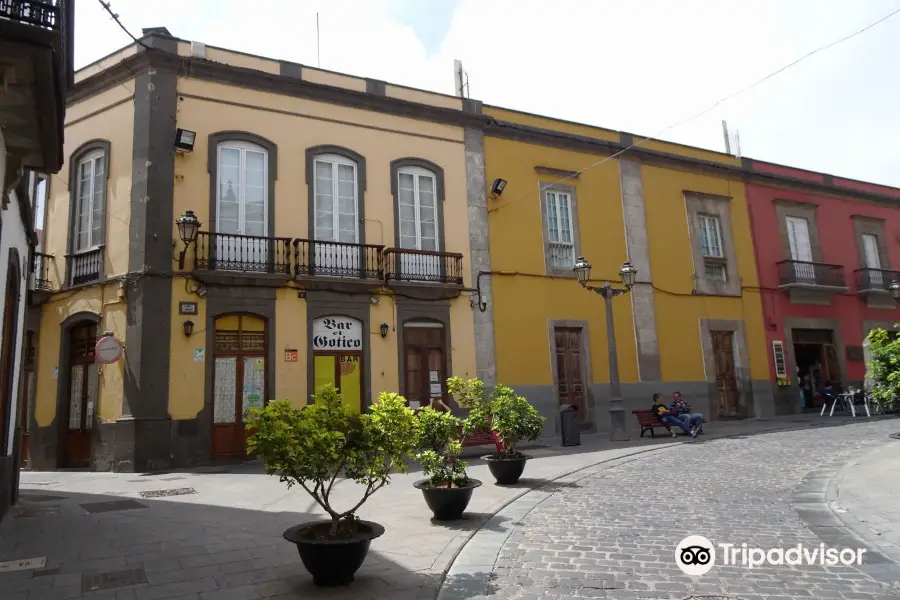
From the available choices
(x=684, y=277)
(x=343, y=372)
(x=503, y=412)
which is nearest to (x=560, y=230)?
(x=684, y=277)

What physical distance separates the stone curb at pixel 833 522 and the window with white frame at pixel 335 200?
1003 centimetres

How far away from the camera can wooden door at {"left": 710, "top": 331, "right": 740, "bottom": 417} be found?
1858cm

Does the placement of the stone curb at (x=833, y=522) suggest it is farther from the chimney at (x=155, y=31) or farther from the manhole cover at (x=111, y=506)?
the chimney at (x=155, y=31)

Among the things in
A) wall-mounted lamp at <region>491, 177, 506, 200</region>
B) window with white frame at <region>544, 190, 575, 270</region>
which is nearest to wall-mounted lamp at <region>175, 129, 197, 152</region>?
wall-mounted lamp at <region>491, 177, 506, 200</region>

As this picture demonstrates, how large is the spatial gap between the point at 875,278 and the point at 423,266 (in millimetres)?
17742

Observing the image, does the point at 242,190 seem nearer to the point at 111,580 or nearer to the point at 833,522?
the point at 111,580

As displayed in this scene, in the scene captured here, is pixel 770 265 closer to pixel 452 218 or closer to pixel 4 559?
pixel 452 218

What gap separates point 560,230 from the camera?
Result: 16828 mm

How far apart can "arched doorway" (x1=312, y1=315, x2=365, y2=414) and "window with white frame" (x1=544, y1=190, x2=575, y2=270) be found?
6.07m

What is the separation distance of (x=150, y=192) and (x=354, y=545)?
1024 cm

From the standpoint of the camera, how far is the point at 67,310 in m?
12.7

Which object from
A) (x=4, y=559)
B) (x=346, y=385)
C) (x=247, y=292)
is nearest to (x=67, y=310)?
(x=247, y=292)

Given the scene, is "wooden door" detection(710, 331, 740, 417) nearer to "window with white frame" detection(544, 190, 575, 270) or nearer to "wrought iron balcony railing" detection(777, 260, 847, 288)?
"wrought iron balcony railing" detection(777, 260, 847, 288)

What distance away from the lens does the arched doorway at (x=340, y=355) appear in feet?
43.4
